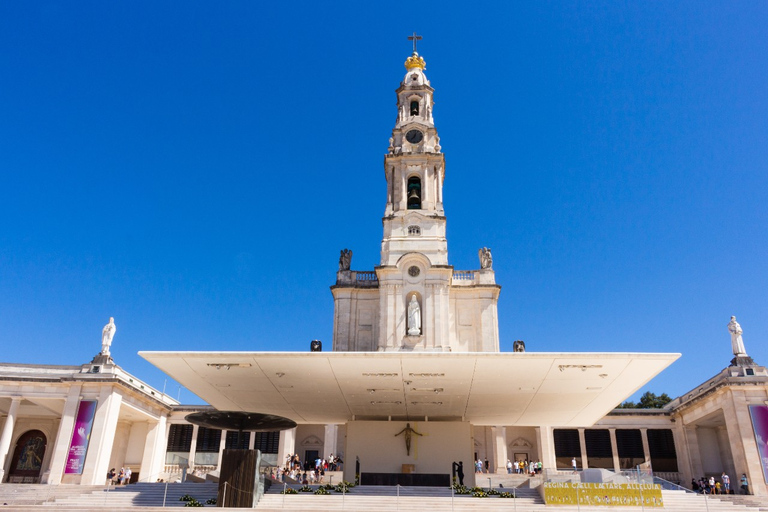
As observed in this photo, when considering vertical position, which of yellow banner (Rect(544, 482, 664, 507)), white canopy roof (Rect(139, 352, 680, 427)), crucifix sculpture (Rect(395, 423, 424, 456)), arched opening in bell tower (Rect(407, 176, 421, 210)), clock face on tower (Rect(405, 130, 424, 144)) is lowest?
yellow banner (Rect(544, 482, 664, 507))

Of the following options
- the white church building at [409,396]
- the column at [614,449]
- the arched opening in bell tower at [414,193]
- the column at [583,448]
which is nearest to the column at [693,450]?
the white church building at [409,396]

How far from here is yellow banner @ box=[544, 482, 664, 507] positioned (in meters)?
21.2

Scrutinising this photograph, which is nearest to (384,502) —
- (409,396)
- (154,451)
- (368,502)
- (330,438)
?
(368,502)

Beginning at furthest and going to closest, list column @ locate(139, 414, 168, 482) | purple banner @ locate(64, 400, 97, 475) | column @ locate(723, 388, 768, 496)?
1. column @ locate(139, 414, 168, 482)
2. purple banner @ locate(64, 400, 97, 475)
3. column @ locate(723, 388, 768, 496)

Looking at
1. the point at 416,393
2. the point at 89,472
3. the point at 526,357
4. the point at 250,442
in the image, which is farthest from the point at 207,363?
the point at 250,442

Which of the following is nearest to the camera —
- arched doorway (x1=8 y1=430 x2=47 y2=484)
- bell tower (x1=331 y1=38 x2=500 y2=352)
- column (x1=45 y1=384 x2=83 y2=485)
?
column (x1=45 y1=384 x2=83 y2=485)

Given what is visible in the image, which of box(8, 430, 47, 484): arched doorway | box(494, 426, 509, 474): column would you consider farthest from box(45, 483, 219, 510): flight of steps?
box(494, 426, 509, 474): column

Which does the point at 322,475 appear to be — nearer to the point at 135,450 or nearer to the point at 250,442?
the point at 250,442

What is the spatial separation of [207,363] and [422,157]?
27171 mm

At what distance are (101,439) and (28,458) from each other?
1235cm

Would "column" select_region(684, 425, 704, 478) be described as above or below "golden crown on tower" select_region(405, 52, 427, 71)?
→ below

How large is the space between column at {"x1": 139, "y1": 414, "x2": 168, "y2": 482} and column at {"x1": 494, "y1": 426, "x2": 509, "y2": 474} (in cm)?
2479

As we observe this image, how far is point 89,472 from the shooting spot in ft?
109

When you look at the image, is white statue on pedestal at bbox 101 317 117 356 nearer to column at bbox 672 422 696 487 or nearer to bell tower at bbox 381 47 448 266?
bell tower at bbox 381 47 448 266
